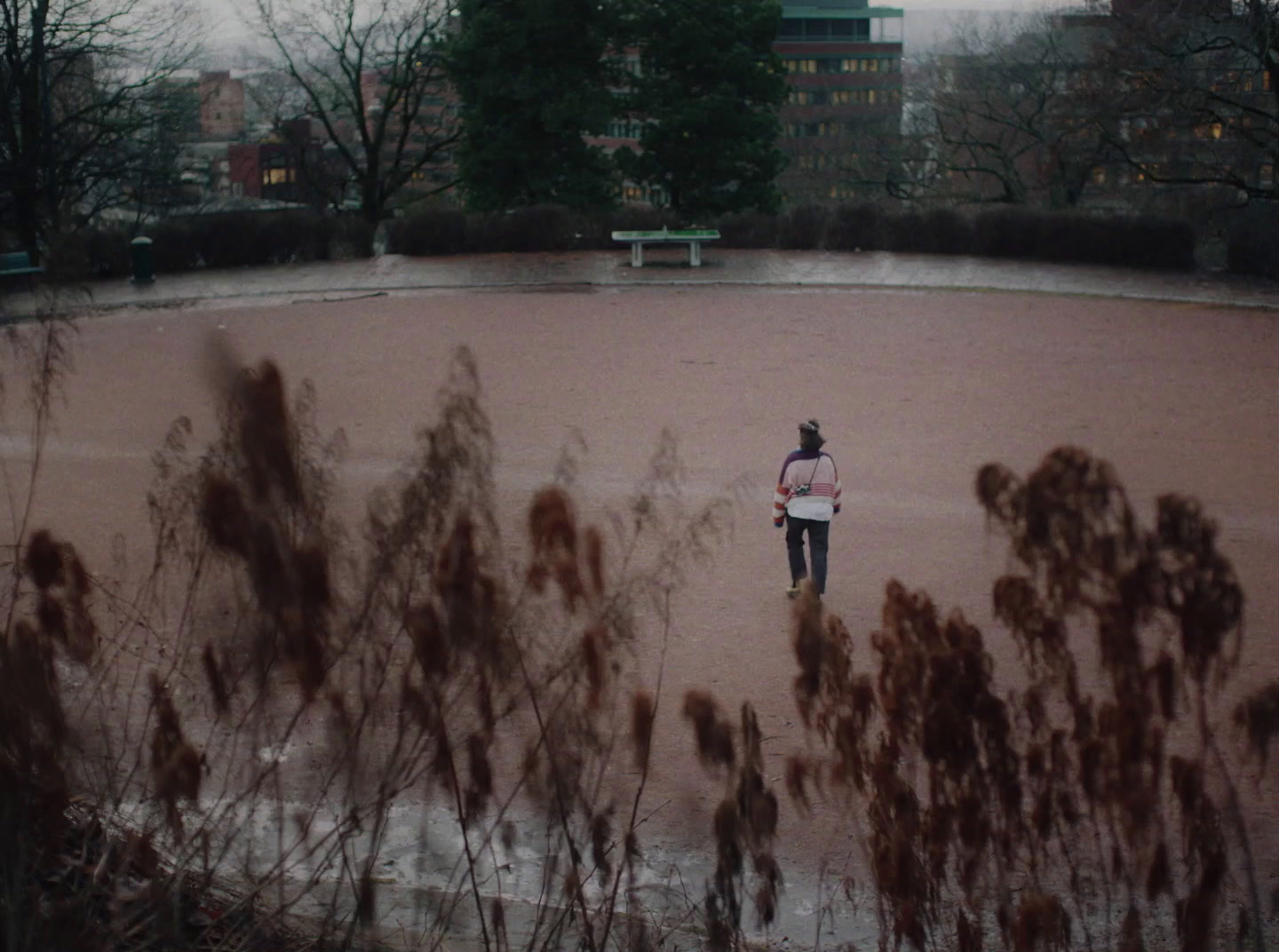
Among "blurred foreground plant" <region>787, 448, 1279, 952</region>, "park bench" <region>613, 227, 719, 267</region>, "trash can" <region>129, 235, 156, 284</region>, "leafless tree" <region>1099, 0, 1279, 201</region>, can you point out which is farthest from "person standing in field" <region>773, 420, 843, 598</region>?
"trash can" <region>129, 235, 156, 284</region>

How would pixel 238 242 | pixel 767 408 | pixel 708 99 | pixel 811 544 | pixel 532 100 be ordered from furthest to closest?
pixel 708 99 < pixel 532 100 < pixel 238 242 < pixel 767 408 < pixel 811 544

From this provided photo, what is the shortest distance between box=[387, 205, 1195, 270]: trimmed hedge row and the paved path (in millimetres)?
573

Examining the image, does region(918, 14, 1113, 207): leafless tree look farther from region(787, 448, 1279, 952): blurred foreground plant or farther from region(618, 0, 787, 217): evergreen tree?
region(787, 448, 1279, 952): blurred foreground plant

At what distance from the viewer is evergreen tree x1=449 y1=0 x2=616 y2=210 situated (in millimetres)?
37250

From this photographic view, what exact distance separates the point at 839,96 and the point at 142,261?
85.0m

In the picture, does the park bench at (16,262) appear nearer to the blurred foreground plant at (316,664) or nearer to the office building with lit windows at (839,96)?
the blurred foreground plant at (316,664)

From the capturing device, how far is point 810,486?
11000 millimetres

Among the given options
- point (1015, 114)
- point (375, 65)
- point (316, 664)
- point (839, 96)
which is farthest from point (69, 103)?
point (839, 96)

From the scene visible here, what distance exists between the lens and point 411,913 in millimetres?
6574

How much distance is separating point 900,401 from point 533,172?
2094 centimetres

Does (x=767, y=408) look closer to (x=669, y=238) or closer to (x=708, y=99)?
(x=669, y=238)

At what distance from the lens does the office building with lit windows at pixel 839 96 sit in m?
57.2

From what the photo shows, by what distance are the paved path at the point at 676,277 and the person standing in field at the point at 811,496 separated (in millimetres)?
17799

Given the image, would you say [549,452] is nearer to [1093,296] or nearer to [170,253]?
[1093,296]
